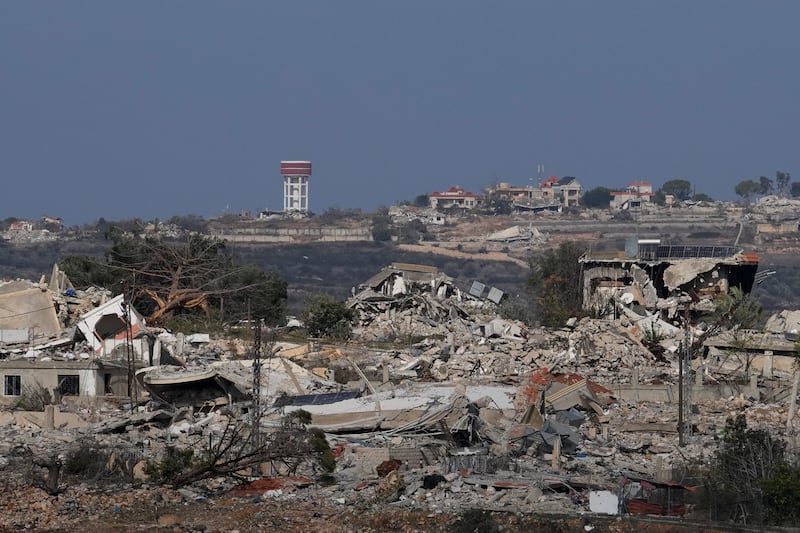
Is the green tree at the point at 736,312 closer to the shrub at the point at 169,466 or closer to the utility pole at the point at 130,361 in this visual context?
the utility pole at the point at 130,361

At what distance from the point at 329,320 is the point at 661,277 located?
12.0m

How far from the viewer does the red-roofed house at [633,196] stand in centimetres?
16575

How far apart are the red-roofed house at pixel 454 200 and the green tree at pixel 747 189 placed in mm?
29990

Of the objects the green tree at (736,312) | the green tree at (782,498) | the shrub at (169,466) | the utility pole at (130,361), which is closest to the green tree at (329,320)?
the green tree at (736,312)

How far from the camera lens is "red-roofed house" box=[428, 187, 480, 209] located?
179250 millimetres

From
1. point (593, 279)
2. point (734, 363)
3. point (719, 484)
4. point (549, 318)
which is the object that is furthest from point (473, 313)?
point (719, 484)

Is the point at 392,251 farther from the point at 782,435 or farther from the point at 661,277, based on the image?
the point at 782,435

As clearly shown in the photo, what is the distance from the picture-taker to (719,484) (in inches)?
808

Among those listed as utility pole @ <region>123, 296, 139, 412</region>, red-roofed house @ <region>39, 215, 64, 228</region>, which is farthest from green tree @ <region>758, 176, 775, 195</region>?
utility pole @ <region>123, 296, 139, 412</region>

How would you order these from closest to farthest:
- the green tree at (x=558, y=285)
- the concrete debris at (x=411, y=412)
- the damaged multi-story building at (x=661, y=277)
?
1. the concrete debris at (x=411, y=412)
2. the damaged multi-story building at (x=661, y=277)
3. the green tree at (x=558, y=285)

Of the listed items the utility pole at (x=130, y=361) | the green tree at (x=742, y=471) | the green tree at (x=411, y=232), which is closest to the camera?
the green tree at (x=742, y=471)

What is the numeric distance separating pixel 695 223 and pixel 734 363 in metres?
116

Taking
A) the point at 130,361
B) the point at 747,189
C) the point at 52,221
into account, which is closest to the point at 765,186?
the point at 747,189

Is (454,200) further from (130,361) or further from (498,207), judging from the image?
(130,361)
